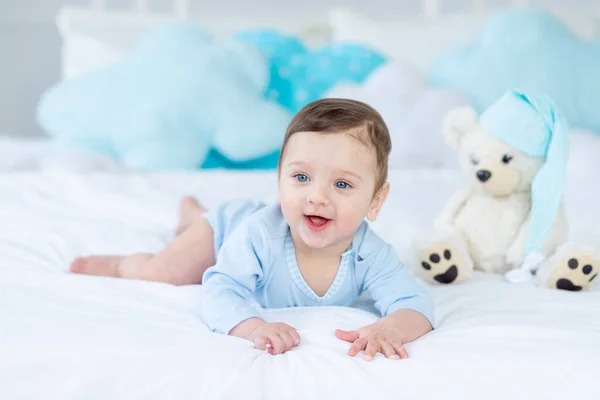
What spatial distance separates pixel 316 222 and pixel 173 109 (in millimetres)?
1225

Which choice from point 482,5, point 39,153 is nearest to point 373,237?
point 39,153

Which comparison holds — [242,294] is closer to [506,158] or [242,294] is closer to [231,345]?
[231,345]

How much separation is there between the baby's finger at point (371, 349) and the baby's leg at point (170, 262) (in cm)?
42

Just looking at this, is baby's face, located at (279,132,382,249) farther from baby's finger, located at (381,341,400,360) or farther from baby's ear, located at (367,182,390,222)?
baby's finger, located at (381,341,400,360)

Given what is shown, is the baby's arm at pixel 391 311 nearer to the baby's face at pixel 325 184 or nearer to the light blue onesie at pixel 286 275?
the light blue onesie at pixel 286 275

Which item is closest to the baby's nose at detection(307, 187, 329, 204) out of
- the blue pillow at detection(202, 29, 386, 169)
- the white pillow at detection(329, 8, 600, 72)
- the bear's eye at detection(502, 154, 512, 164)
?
the bear's eye at detection(502, 154, 512, 164)

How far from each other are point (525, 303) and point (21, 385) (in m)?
0.67

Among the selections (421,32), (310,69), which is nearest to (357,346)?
(310,69)

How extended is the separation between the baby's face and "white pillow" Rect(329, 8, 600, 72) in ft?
4.88

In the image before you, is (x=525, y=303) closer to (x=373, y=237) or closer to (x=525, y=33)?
(x=373, y=237)

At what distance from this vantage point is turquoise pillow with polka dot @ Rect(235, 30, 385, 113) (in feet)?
7.20

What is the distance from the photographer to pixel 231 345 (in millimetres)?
780

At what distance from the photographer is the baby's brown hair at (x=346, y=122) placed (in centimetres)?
89

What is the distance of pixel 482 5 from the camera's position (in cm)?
273
